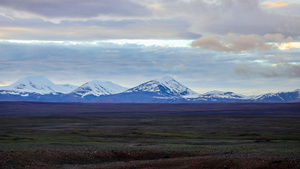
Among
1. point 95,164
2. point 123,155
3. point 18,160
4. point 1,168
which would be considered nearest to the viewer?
point 1,168

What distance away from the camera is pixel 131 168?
112 feet

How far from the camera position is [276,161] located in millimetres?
29484

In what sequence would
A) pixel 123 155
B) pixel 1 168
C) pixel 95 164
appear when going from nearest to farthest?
1. pixel 1 168
2. pixel 95 164
3. pixel 123 155

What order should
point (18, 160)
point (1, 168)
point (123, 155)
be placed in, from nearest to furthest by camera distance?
point (1, 168) < point (18, 160) < point (123, 155)

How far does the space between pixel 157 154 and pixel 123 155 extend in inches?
144

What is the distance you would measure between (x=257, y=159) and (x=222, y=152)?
462 inches

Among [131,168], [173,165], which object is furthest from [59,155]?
[173,165]

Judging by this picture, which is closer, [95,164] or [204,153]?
[95,164]

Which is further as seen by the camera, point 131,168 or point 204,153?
point 204,153

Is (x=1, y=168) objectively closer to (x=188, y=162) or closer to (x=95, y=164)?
(x=95, y=164)

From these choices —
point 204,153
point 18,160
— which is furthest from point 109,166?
point 204,153

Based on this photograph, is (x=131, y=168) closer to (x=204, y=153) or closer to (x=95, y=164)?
(x=95, y=164)

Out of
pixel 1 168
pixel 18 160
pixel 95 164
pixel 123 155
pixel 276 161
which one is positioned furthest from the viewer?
pixel 123 155

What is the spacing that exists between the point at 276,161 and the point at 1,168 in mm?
22026
